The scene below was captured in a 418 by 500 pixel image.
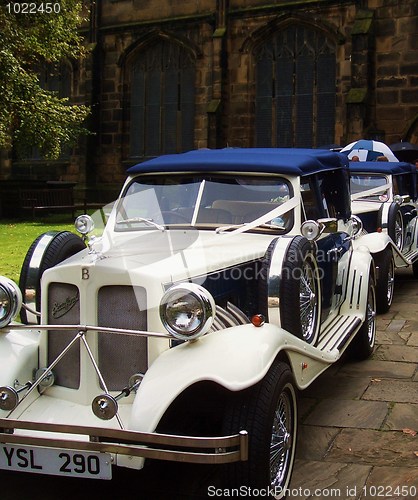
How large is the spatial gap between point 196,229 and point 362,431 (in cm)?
191

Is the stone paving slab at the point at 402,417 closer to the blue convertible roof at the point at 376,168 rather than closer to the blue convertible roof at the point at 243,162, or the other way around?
the blue convertible roof at the point at 243,162

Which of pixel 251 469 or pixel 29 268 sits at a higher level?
pixel 29 268

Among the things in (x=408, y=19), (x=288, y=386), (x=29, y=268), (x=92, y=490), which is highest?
(x=408, y=19)

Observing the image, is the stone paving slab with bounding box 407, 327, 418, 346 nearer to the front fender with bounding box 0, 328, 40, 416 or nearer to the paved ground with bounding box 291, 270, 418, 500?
the paved ground with bounding box 291, 270, 418, 500

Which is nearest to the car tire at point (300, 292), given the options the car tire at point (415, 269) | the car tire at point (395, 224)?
the car tire at point (395, 224)

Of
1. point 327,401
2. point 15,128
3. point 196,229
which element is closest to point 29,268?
point 196,229

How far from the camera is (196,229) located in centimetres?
513

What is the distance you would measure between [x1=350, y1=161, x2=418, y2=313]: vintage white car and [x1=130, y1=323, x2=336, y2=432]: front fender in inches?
201

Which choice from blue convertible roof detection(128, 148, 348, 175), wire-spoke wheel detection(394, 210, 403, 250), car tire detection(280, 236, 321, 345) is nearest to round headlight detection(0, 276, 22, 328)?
car tire detection(280, 236, 321, 345)

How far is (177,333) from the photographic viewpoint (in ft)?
11.7

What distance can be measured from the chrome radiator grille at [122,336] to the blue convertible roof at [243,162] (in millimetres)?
1857

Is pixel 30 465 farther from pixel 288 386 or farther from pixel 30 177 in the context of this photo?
pixel 30 177

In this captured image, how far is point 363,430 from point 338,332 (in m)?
0.88

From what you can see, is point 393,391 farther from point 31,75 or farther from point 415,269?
point 31,75
